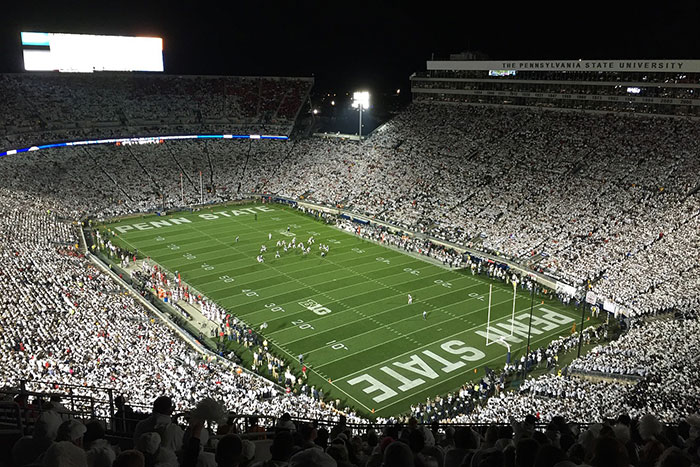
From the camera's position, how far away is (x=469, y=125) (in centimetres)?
5156

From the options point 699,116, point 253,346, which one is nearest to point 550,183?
point 699,116

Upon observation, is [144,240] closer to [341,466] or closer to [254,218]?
[254,218]

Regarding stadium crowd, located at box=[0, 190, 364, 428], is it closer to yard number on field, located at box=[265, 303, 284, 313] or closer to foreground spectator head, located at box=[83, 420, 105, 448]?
yard number on field, located at box=[265, 303, 284, 313]

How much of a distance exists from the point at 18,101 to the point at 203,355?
44.2 metres

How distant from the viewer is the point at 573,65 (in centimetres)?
4538

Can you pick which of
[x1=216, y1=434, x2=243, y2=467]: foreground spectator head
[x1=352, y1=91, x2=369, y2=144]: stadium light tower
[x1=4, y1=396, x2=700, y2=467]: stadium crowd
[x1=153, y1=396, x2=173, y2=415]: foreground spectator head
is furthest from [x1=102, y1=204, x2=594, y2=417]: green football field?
[x1=352, y1=91, x2=369, y2=144]: stadium light tower

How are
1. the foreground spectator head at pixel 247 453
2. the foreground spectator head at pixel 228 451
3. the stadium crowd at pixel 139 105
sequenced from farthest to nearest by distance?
1. the stadium crowd at pixel 139 105
2. the foreground spectator head at pixel 247 453
3. the foreground spectator head at pixel 228 451

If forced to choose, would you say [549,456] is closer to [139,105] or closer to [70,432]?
[70,432]

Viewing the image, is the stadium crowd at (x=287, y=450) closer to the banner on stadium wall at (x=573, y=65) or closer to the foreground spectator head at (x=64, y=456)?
the foreground spectator head at (x=64, y=456)

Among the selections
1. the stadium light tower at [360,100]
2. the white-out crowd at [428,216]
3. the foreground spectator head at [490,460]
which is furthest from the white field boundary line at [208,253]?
the foreground spectator head at [490,460]

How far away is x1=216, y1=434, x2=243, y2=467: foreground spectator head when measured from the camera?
366 cm

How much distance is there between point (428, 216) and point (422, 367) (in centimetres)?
2088

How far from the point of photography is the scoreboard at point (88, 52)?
173 feet

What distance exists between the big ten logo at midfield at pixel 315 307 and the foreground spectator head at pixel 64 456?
22424 millimetres
